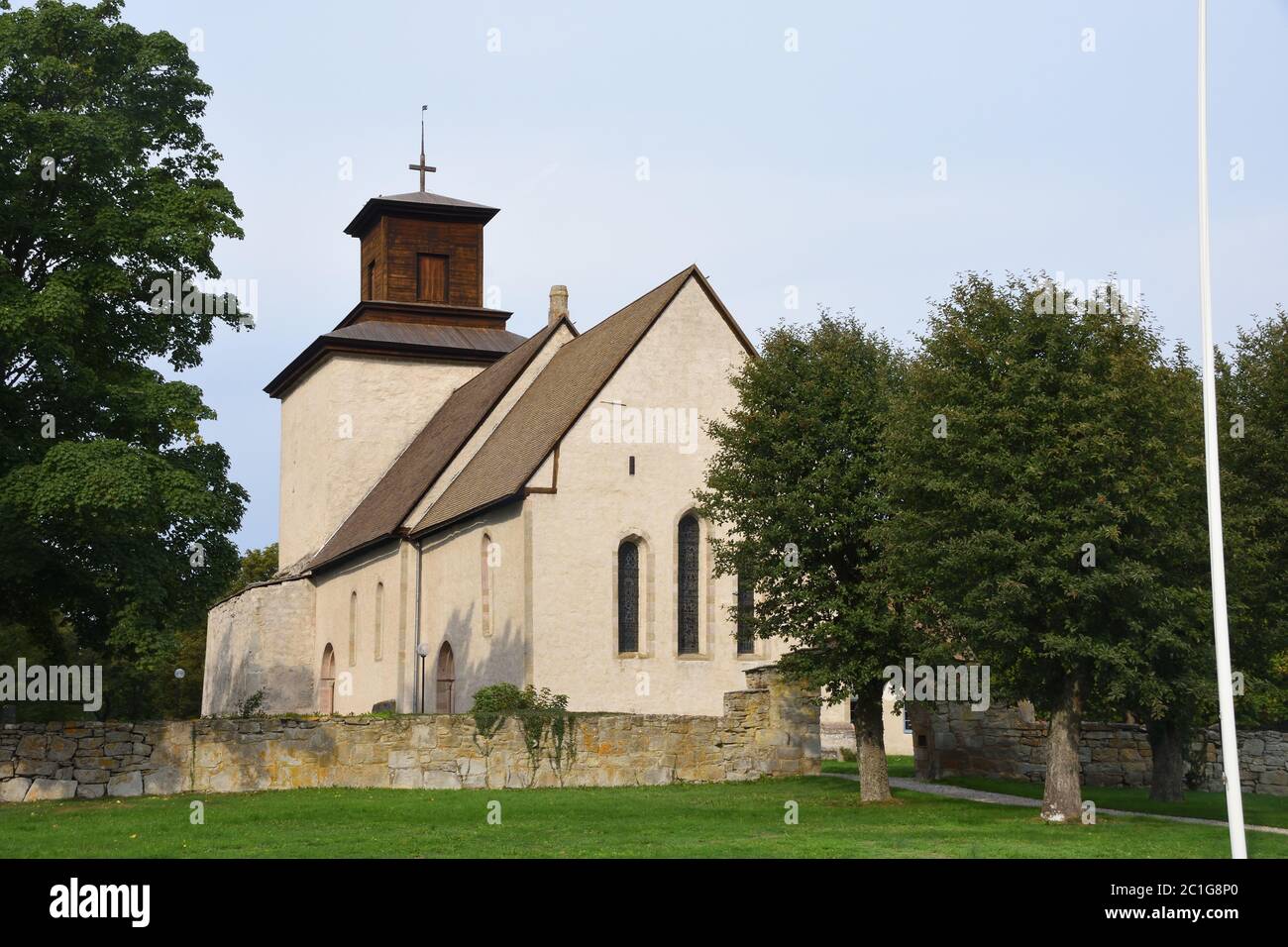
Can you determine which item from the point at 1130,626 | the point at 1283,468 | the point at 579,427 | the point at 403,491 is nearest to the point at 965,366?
the point at 1130,626

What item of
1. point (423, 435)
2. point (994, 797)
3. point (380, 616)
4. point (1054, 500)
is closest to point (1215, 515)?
point (1054, 500)

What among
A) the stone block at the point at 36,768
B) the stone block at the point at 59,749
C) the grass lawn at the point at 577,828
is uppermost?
the stone block at the point at 59,749

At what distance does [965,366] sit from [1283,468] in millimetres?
10035

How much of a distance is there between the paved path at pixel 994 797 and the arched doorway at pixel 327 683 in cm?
2344

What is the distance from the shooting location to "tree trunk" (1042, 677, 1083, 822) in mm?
24141

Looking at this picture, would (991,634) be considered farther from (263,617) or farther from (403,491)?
(263,617)

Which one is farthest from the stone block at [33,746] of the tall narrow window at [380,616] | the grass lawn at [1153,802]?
the tall narrow window at [380,616]

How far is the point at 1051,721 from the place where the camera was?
83.0ft

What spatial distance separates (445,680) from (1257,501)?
73.2 feet

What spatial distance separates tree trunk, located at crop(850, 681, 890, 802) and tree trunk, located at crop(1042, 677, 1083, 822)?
403 cm

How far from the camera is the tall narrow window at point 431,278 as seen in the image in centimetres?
5831

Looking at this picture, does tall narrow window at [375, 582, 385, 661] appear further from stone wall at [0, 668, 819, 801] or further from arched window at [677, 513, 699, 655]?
stone wall at [0, 668, 819, 801]

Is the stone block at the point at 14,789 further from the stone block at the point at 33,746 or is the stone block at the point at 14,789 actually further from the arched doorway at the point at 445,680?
the arched doorway at the point at 445,680

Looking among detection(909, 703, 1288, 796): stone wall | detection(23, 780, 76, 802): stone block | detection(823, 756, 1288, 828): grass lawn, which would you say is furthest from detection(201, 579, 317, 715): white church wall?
detection(909, 703, 1288, 796): stone wall
